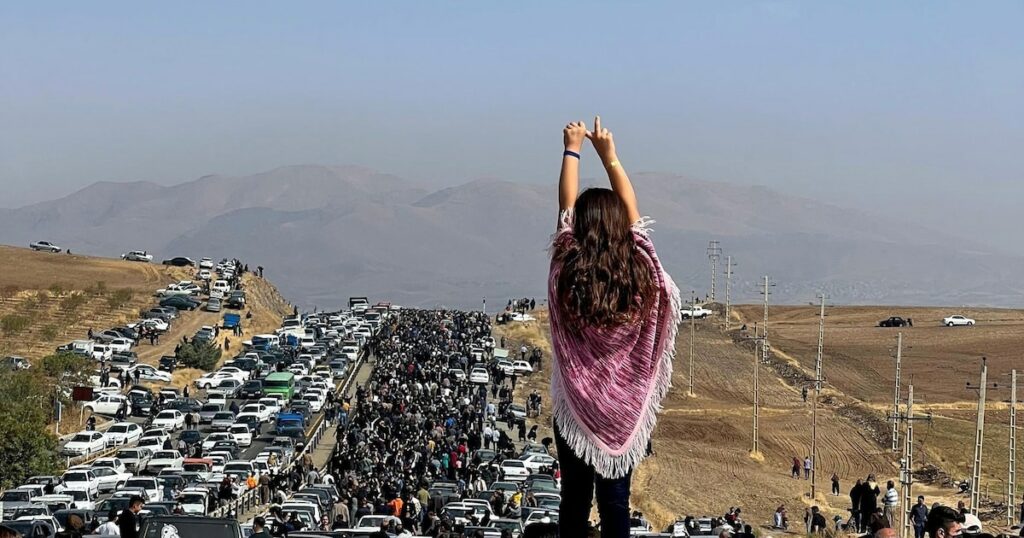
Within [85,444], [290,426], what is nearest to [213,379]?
[290,426]

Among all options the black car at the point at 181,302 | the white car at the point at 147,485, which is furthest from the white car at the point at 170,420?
the black car at the point at 181,302

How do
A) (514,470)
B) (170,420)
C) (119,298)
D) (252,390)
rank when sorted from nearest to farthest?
(514,470)
(170,420)
(252,390)
(119,298)

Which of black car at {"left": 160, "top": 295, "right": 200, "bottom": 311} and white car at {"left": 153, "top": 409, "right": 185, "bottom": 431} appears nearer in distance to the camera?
white car at {"left": 153, "top": 409, "right": 185, "bottom": 431}

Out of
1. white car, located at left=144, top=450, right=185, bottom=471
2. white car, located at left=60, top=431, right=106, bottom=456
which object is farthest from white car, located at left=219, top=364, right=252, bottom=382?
white car, located at left=144, top=450, right=185, bottom=471

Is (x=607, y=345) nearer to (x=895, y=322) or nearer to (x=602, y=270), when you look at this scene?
(x=602, y=270)

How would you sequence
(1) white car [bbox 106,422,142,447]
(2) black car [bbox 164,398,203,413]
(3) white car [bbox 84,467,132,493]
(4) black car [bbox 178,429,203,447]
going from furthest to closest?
(2) black car [bbox 164,398,203,413]
(1) white car [bbox 106,422,142,447]
(4) black car [bbox 178,429,203,447]
(3) white car [bbox 84,467,132,493]

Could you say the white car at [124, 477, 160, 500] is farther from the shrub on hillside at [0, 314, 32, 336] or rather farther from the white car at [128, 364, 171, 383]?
the shrub on hillside at [0, 314, 32, 336]
